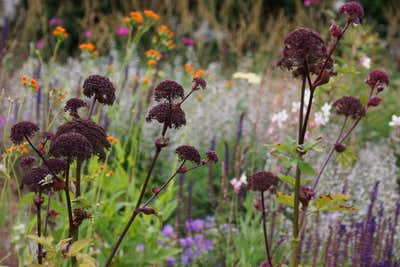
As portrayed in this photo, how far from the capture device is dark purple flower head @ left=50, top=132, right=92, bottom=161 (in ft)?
4.84

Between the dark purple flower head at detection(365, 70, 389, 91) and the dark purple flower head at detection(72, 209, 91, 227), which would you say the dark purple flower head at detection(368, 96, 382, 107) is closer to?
the dark purple flower head at detection(365, 70, 389, 91)

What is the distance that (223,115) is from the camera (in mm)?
5215

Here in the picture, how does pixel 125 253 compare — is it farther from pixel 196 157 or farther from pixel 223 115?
pixel 223 115

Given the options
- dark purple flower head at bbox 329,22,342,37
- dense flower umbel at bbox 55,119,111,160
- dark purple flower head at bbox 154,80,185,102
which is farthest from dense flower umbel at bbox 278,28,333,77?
dense flower umbel at bbox 55,119,111,160

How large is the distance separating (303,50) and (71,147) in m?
0.60

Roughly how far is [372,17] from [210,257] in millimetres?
13447

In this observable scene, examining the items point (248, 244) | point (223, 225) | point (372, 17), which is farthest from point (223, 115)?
point (372, 17)

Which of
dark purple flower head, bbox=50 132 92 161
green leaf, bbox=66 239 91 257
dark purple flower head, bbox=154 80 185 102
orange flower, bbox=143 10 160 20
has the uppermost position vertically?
orange flower, bbox=143 10 160 20

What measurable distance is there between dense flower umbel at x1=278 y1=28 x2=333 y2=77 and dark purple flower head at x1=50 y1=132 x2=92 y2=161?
0.55 m

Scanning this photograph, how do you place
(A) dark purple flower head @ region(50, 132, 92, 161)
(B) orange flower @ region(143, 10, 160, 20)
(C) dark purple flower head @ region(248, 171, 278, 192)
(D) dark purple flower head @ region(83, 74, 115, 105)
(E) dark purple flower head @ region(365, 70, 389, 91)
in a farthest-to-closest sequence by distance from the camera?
(B) orange flower @ region(143, 10, 160, 20), (E) dark purple flower head @ region(365, 70, 389, 91), (C) dark purple flower head @ region(248, 171, 278, 192), (D) dark purple flower head @ region(83, 74, 115, 105), (A) dark purple flower head @ region(50, 132, 92, 161)

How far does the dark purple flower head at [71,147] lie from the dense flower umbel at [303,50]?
21.7 inches

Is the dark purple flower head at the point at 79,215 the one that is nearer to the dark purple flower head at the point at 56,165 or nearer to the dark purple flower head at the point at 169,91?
the dark purple flower head at the point at 56,165

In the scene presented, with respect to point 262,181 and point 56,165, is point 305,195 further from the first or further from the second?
point 56,165

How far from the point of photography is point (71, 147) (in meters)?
1.47
